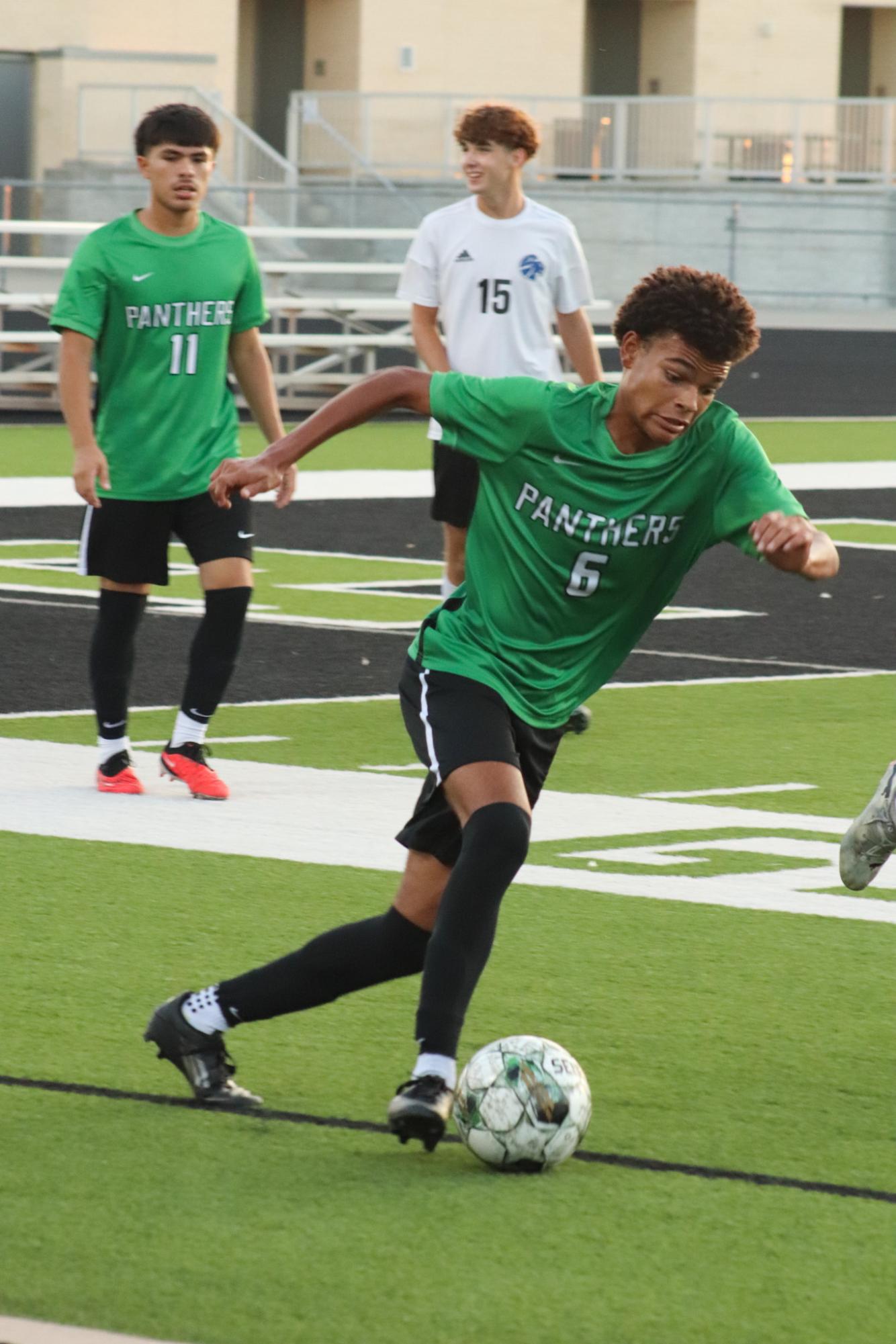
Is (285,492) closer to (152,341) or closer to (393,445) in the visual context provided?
(152,341)

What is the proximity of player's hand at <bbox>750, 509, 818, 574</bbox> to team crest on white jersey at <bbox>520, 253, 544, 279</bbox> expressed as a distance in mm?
5054

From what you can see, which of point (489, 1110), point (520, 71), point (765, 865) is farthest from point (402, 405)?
point (520, 71)

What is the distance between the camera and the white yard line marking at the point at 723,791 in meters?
8.32

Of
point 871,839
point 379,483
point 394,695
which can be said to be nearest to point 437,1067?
point 871,839

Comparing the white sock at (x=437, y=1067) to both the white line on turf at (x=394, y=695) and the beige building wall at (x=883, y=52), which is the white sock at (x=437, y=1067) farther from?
the beige building wall at (x=883, y=52)

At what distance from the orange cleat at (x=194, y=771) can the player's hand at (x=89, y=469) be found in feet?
2.79

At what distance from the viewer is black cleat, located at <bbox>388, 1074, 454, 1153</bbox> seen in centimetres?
460

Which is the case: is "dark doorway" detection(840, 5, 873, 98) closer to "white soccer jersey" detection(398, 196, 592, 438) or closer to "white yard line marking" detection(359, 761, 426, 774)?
"white soccer jersey" detection(398, 196, 592, 438)

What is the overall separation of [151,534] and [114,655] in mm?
408

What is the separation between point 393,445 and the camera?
70.9 feet

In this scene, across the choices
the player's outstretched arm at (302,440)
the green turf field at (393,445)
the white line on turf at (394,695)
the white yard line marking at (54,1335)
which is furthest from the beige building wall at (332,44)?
the white yard line marking at (54,1335)

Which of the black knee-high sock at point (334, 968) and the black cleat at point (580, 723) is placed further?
the black cleat at point (580, 723)

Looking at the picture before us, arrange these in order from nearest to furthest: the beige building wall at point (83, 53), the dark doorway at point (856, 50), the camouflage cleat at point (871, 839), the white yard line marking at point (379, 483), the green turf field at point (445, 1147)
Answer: the green turf field at point (445, 1147), the camouflage cleat at point (871, 839), the white yard line marking at point (379, 483), the beige building wall at point (83, 53), the dark doorway at point (856, 50)

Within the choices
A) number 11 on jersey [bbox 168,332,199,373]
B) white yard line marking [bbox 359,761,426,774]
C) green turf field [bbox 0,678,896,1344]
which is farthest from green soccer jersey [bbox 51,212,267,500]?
green turf field [bbox 0,678,896,1344]
